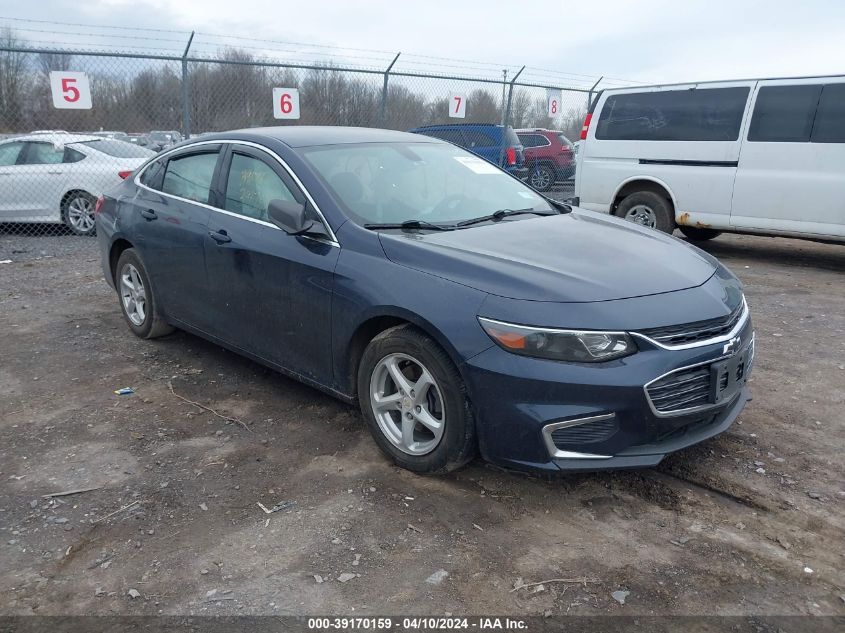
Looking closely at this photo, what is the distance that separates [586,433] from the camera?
9.86 feet

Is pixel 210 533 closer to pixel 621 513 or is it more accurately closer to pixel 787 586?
pixel 621 513

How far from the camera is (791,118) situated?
26.2 feet

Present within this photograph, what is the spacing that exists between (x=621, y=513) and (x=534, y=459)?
50cm

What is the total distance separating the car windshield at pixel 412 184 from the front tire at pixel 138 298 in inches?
75.7

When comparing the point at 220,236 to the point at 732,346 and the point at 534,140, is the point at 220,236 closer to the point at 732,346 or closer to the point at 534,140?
the point at 732,346

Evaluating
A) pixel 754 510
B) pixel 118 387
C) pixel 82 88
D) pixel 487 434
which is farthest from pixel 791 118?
pixel 82 88

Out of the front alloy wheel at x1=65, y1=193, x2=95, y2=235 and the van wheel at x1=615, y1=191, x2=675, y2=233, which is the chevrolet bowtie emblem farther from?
the front alloy wheel at x1=65, y1=193, x2=95, y2=235

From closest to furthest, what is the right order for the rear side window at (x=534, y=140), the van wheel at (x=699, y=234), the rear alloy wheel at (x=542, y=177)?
the van wheel at (x=699, y=234), the rear alloy wheel at (x=542, y=177), the rear side window at (x=534, y=140)

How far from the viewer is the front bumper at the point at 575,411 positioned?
2.94 m

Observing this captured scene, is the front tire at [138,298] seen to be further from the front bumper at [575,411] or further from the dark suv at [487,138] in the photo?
the dark suv at [487,138]

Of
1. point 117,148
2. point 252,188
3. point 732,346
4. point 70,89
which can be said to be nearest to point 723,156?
point 732,346

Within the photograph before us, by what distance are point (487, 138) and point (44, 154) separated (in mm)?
7744

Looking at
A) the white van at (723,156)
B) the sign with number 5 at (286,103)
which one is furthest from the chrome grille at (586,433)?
the sign with number 5 at (286,103)

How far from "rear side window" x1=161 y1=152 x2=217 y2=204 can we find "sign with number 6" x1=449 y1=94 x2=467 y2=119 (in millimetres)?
8581
